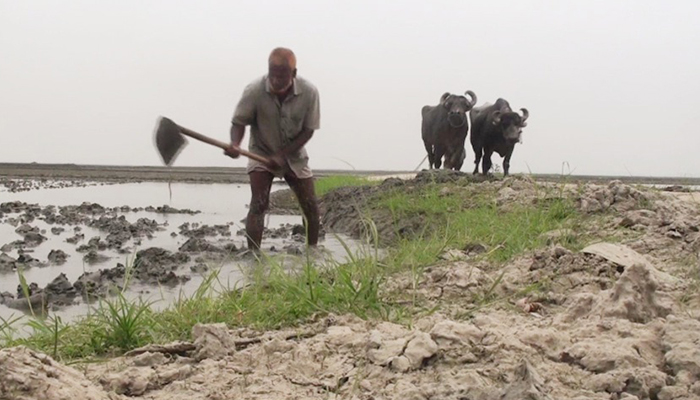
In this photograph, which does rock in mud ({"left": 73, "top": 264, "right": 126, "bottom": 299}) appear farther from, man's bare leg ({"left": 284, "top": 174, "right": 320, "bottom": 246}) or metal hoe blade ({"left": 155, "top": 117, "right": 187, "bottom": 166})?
man's bare leg ({"left": 284, "top": 174, "right": 320, "bottom": 246})

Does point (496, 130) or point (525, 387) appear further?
point (496, 130)

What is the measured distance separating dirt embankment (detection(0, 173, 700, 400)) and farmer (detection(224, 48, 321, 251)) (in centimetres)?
281

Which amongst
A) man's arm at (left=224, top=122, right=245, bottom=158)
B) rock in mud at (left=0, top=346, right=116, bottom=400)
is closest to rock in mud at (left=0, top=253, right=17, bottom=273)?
man's arm at (left=224, top=122, right=245, bottom=158)

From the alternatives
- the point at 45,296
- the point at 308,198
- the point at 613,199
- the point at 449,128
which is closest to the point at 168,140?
the point at 45,296

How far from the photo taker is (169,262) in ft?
21.5

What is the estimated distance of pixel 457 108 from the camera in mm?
12789

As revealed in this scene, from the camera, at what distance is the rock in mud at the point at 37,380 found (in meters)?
2.17

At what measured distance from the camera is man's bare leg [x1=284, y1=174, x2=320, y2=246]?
6762 mm

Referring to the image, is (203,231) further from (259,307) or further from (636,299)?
(636,299)

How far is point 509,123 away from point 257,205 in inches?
276

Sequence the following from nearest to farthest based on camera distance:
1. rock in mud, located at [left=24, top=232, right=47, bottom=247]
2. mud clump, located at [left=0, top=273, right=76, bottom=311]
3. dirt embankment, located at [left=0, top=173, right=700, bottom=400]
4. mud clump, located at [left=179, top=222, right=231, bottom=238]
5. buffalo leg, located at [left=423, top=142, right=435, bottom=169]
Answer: dirt embankment, located at [left=0, top=173, right=700, bottom=400], mud clump, located at [left=0, top=273, right=76, bottom=311], rock in mud, located at [left=24, top=232, right=47, bottom=247], mud clump, located at [left=179, top=222, right=231, bottom=238], buffalo leg, located at [left=423, top=142, right=435, bottom=169]

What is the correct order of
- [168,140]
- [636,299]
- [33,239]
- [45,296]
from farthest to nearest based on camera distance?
[33,239], [168,140], [45,296], [636,299]

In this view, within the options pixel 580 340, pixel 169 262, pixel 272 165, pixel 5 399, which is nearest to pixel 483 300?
pixel 580 340

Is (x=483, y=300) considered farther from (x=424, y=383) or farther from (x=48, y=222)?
(x=48, y=222)
